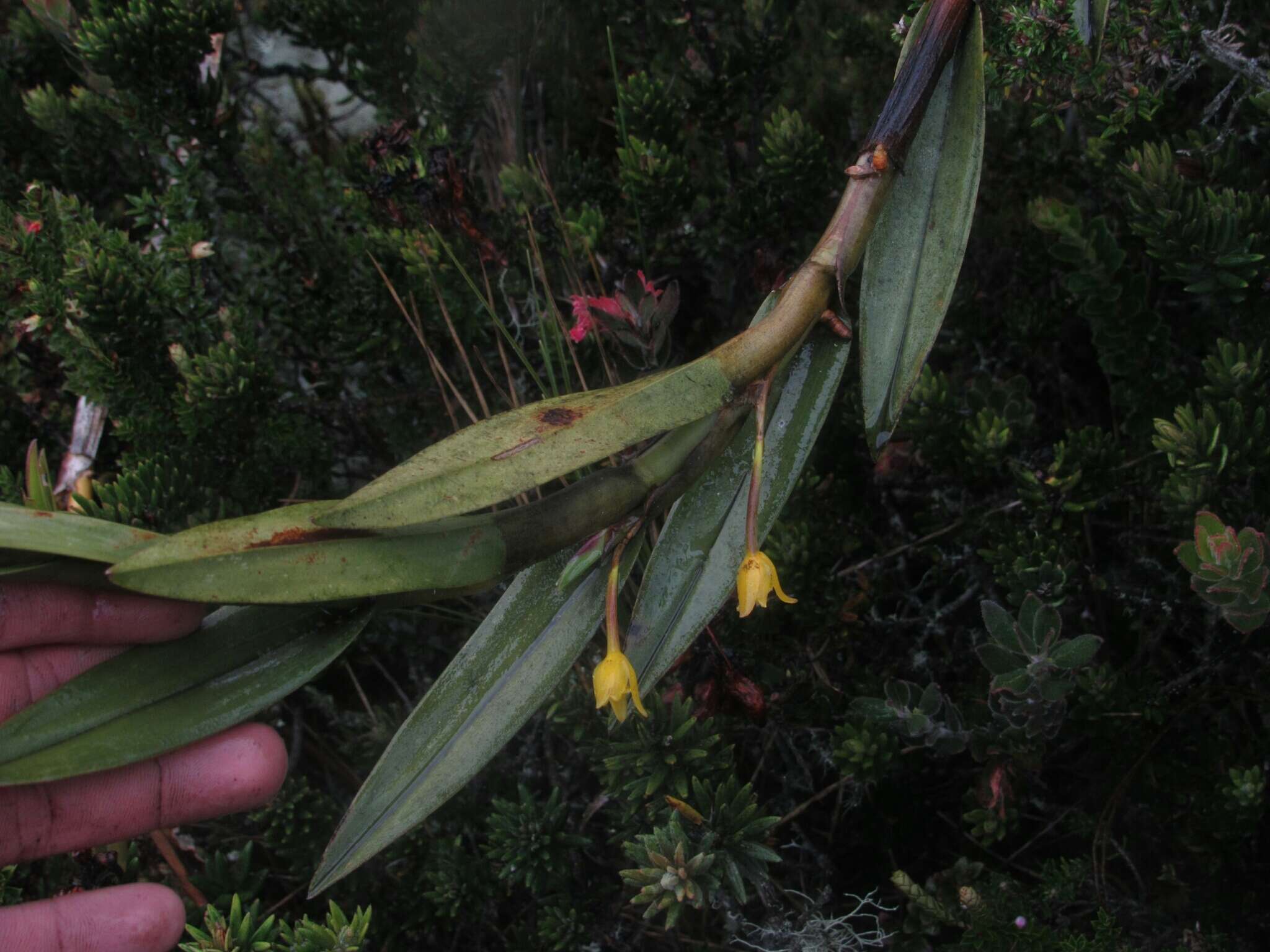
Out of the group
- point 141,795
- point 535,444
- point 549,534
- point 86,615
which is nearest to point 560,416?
point 535,444

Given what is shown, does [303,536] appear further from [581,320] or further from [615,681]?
[581,320]

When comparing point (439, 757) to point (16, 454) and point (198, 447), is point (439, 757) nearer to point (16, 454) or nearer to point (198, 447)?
point (198, 447)

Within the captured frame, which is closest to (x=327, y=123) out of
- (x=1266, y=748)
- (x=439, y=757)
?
(x=439, y=757)

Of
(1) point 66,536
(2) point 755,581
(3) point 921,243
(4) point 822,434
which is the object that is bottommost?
(4) point 822,434

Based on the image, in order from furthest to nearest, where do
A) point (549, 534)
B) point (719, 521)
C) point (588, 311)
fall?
point (588, 311)
point (719, 521)
point (549, 534)

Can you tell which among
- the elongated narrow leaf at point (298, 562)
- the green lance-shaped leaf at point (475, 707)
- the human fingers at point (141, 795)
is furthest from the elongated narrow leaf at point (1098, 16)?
the human fingers at point (141, 795)

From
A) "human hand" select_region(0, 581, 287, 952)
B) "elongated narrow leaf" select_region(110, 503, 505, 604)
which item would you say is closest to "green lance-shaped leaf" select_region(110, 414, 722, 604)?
"elongated narrow leaf" select_region(110, 503, 505, 604)
